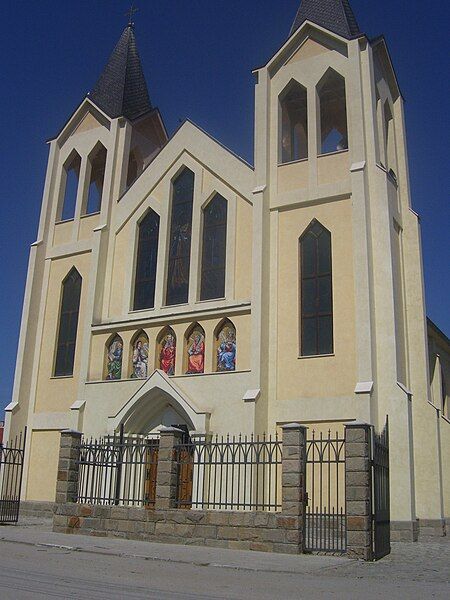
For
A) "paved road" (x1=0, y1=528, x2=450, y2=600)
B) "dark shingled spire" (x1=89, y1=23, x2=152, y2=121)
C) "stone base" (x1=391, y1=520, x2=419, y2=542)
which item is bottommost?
"paved road" (x1=0, y1=528, x2=450, y2=600)

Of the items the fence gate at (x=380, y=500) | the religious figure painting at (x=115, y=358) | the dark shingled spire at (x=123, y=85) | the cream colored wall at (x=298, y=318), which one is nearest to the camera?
the fence gate at (x=380, y=500)

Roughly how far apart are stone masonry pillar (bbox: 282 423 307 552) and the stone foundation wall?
0.36ft

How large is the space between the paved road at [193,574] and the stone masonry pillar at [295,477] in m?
0.86

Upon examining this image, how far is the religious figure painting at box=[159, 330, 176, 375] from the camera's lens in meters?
19.8

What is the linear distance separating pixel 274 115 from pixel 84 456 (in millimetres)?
12072

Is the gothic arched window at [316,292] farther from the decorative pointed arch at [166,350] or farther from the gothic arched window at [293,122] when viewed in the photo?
the decorative pointed arch at [166,350]

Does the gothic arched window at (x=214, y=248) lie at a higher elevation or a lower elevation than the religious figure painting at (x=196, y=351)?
higher

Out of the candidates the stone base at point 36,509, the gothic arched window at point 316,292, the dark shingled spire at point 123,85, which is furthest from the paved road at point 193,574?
the dark shingled spire at point 123,85

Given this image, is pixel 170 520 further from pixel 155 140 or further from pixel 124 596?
pixel 155 140

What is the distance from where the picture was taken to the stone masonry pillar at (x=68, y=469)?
48.2 ft

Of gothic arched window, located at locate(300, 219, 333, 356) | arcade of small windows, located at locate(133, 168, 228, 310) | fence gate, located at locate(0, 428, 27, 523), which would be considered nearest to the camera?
fence gate, located at locate(0, 428, 27, 523)

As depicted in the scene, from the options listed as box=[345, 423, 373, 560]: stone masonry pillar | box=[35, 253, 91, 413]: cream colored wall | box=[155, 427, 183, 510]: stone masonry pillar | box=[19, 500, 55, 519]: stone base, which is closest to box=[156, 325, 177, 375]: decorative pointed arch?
box=[35, 253, 91, 413]: cream colored wall

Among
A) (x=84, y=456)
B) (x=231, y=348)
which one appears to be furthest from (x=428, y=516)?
(x=84, y=456)

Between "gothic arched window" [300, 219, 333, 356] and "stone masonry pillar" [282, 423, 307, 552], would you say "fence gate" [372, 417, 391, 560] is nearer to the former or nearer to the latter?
"stone masonry pillar" [282, 423, 307, 552]
